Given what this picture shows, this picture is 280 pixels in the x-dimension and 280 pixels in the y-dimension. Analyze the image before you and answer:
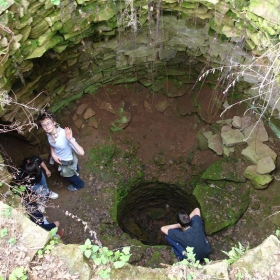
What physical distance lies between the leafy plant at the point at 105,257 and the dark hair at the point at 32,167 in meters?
1.57

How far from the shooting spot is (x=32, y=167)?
11.2 ft

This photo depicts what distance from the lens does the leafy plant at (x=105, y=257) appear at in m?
2.05

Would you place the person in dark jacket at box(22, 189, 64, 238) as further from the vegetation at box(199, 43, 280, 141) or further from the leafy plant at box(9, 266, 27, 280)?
the vegetation at box(199, 43, 280, 141)

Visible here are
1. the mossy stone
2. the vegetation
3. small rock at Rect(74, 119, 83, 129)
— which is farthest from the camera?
small rock at Rect(74, 119, 83, 129)

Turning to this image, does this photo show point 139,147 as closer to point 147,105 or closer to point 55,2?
point 147,105

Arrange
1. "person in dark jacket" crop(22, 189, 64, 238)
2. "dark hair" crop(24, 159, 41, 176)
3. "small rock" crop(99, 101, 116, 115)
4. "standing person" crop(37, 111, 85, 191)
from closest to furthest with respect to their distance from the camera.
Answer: "person in dark jacket" crop(22, 189, 64, 238) < "standing person" crop(37, 111, 85, 191) < "dark hair" crop(24, 159, 41, 176) < "small rock" crop(99, 101, 116, 115)

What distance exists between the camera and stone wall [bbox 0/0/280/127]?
312cm

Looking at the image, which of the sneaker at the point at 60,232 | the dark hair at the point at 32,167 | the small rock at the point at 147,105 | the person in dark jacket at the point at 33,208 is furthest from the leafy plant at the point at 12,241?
the small rock at the point at 147,105

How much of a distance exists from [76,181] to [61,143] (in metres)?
1.10

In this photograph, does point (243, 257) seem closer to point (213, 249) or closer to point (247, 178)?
point (213, 249)

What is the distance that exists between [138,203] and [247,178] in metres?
2.01

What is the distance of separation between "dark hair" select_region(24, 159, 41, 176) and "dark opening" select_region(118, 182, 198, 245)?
181 cm

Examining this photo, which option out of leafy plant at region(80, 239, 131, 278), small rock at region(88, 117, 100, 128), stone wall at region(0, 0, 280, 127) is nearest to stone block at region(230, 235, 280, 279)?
leafy plant at region(80, 239, 131, 278)

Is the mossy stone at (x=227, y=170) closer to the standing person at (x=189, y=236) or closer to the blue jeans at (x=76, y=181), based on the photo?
the standing person at (x=189, y=236)
